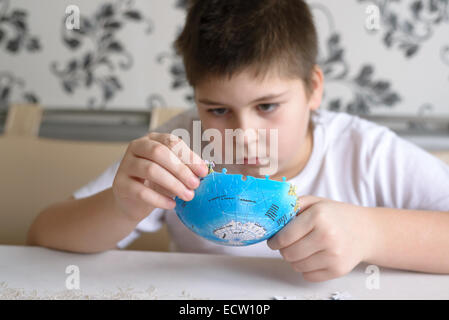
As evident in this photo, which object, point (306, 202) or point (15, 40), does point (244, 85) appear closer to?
point (306, 202)

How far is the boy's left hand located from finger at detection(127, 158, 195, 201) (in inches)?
5.6

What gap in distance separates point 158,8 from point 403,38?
2.88 feet

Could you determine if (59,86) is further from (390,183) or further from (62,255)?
(390,183)

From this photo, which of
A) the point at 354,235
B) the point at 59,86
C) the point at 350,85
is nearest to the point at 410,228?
the point at 354,235

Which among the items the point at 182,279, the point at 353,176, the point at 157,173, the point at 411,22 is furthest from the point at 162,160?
the point at 411,22

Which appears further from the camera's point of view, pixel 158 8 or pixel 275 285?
pixel 158 8

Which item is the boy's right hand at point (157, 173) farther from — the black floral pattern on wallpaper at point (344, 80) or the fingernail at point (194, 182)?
the black floral pattern on wallpaper at point (344, 80)

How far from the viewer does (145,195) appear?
0.54 m

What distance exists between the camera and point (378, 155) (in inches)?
32.4

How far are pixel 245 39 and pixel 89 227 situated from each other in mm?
409

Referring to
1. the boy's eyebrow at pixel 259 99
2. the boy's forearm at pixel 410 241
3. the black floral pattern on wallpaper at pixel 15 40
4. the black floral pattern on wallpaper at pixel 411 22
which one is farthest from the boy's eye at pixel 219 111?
the black floral pattern on wallpaper at pixel 15 40

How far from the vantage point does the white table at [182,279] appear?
54 cm

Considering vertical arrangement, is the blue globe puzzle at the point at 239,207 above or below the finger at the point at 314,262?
above

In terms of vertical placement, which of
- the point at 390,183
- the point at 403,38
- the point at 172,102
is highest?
the point at 403,38
